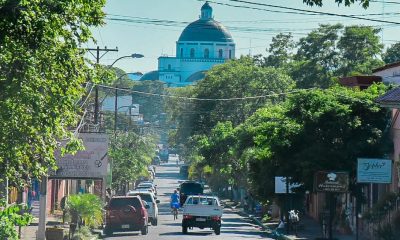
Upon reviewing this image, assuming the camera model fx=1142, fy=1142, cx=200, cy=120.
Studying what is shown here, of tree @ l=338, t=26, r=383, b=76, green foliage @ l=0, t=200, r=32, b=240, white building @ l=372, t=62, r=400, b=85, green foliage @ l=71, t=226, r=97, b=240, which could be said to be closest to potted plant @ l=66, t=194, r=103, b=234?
green foliage @ l=71, t=226, r=97, b=240

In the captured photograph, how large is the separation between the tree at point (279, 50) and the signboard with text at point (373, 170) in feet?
314

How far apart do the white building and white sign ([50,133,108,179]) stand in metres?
14.1

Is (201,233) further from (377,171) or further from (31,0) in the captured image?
(31,0)

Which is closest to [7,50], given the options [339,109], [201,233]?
[339,109]

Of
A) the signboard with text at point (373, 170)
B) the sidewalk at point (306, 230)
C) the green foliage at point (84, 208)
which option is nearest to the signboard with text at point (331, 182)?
the signboard with text at point (373, 170)

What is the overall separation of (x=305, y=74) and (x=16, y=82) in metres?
87.9

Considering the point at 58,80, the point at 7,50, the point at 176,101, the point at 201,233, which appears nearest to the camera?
the point at 7,50

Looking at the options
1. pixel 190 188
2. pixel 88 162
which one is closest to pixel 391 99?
pixel 88 162

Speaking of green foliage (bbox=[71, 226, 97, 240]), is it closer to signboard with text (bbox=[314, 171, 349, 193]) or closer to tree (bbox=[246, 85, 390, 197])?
signboard with text (bbox=[314, 171, 349, 193])

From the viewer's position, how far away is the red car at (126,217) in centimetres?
4622

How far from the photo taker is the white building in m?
51.6

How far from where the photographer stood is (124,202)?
46969 mm

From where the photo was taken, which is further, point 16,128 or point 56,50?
point 16,128

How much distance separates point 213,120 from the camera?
10756 centimetres
